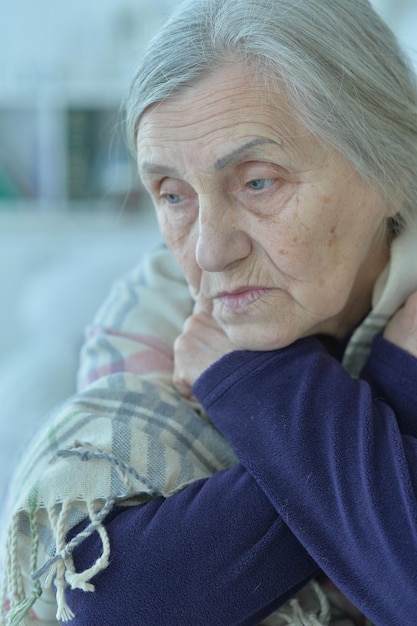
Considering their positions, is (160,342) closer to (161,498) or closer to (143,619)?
(161,498)

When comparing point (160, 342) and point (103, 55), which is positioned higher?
point (103, 55)

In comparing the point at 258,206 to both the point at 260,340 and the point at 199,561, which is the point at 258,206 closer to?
the point at 260,340

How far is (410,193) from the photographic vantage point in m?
1.05

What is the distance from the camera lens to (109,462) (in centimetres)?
96

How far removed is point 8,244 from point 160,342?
2.30 m

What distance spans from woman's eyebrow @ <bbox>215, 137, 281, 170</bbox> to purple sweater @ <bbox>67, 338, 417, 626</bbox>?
0.28 m

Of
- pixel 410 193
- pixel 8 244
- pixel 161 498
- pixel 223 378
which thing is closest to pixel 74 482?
pixel 161 498

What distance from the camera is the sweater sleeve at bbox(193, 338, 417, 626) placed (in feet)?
2.72

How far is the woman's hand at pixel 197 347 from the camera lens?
1.09 meters

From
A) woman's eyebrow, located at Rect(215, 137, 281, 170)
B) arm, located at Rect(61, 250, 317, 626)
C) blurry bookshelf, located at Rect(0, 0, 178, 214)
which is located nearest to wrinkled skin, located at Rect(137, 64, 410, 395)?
woman's eyebrow, located at Rect(215, 137, 281, 170)

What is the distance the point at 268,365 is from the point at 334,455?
165 millimetres

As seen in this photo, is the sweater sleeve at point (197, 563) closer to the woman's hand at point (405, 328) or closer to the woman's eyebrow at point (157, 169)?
the woman's hand at point (405, 328)

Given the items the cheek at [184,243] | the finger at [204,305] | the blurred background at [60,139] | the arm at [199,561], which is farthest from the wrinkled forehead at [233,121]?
the blurred background at [60,139]

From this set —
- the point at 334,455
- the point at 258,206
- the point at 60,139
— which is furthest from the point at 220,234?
the point at 60,139
